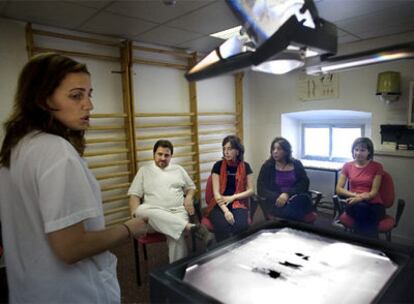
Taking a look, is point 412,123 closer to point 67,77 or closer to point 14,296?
point 67,77

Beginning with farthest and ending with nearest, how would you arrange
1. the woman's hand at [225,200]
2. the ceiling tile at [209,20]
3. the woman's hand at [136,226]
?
the woman's hand at [225,200]
the ceiling tile at [209,20]
the woman's hand at [136,226]

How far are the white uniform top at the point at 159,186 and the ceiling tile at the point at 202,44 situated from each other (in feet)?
5.41

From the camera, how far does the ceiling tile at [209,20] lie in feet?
8.08

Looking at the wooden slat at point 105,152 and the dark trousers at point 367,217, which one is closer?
the dark trousers at point 367,217

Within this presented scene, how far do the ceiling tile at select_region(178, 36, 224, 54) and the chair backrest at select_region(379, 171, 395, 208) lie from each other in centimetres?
224


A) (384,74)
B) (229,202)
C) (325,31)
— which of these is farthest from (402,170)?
(325,31)

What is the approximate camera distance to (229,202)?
8.80ft

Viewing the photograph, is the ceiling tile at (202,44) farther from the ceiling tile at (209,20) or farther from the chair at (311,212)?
the chair at (311,212)

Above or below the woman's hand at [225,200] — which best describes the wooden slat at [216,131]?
above

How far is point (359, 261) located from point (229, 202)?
1.57m

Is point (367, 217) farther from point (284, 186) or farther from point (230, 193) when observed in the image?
point (230, 193)

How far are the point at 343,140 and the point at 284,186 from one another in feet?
6.06

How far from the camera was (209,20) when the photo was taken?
2732mm

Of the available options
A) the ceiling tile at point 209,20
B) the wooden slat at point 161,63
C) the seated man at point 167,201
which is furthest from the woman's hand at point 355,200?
the wooden slat at point 161,63
